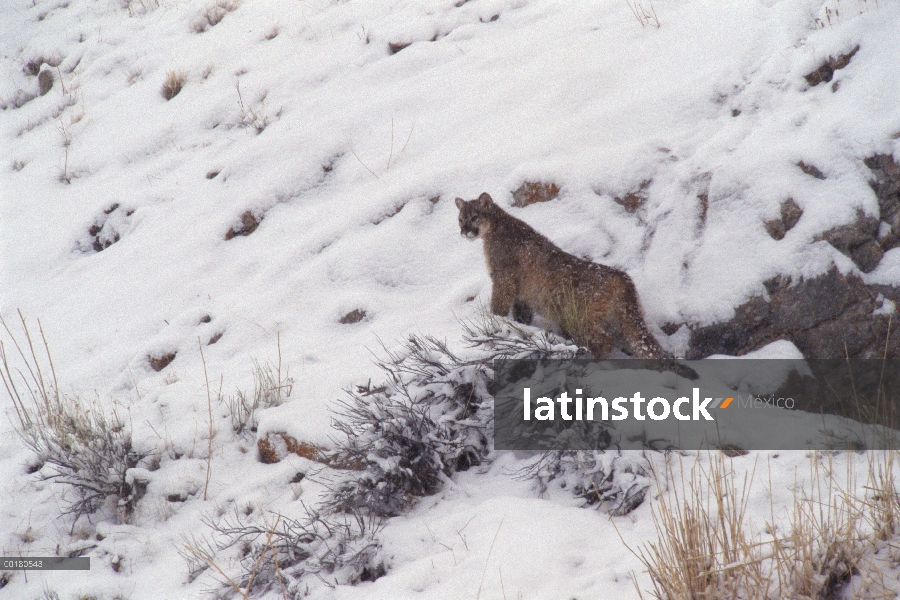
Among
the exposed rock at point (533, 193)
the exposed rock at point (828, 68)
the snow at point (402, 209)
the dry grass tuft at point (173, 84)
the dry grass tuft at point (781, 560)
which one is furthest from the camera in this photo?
the dry grass tuft at point (173, 84)

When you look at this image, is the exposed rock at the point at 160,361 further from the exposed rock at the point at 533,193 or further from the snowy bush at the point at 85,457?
the exposed rock at the point at 533,193

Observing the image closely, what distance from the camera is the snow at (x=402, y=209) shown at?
4148mm

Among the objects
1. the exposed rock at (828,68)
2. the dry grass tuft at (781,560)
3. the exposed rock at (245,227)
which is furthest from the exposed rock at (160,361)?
the exposed rock at (828,68)

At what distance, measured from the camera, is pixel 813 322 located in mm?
4477

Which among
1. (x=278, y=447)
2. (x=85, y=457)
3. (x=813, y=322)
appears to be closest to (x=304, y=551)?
(x=278, y=447)

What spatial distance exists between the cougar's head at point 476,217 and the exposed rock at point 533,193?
25.1 inches

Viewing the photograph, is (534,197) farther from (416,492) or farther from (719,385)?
(416,492)

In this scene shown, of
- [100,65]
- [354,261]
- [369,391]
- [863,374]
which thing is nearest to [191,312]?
[354,261]

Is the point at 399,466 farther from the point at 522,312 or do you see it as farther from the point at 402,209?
the point at 402,209

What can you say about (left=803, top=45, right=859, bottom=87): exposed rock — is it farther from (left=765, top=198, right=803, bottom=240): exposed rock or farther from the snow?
(left=765, top=198, right=803, bottom=240): exposed rock

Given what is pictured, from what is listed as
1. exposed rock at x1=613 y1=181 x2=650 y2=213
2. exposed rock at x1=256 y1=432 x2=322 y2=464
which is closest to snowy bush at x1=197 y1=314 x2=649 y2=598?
exposed rock at x1=256 y1=432 x2=322 y2=464

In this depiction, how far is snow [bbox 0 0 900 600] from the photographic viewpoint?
4148 mm

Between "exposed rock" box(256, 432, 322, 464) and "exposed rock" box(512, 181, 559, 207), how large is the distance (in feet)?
10.6

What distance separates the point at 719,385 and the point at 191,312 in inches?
206
